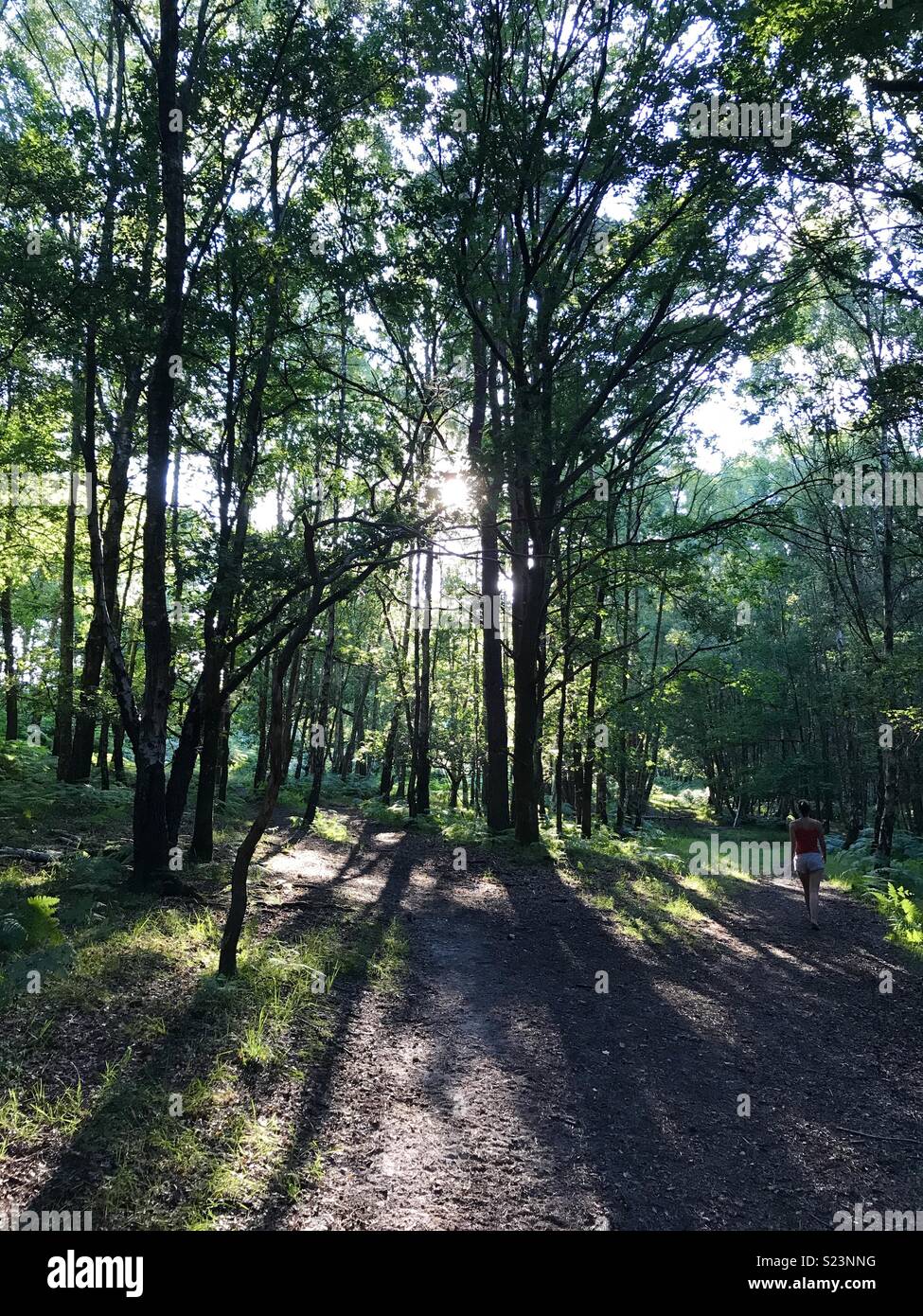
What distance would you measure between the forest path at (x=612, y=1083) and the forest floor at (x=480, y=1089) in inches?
0.8

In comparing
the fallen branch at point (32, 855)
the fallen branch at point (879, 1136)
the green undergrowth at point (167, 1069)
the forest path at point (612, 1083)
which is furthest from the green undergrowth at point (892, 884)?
the fallen branch at point (32, 855)

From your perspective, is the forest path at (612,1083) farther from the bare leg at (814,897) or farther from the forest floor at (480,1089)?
the bare leg at (814,897)

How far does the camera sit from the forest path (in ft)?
11.9

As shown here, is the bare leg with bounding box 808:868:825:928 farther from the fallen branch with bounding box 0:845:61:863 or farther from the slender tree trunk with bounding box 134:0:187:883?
the fallen branch with bounding box 0:845:61:863

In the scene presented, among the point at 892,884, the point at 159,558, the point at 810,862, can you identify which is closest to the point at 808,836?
the point at 810,862

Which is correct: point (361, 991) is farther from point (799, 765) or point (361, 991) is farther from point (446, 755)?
point (799, 765)

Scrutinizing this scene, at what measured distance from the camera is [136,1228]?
3.00 meters

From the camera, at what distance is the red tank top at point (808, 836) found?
376 inches

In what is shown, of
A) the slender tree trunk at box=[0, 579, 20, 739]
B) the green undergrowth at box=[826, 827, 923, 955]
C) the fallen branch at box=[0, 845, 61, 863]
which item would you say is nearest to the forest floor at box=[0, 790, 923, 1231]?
the green undergrowth at box=[826, 827, 923, 955]

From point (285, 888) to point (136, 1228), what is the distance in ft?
22.9

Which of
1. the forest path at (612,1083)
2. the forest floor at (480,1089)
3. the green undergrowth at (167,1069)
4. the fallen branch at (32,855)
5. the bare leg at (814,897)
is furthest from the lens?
the bare leg at (814,897)

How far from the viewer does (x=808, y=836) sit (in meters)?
9.59

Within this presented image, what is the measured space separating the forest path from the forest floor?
2 centimetres
